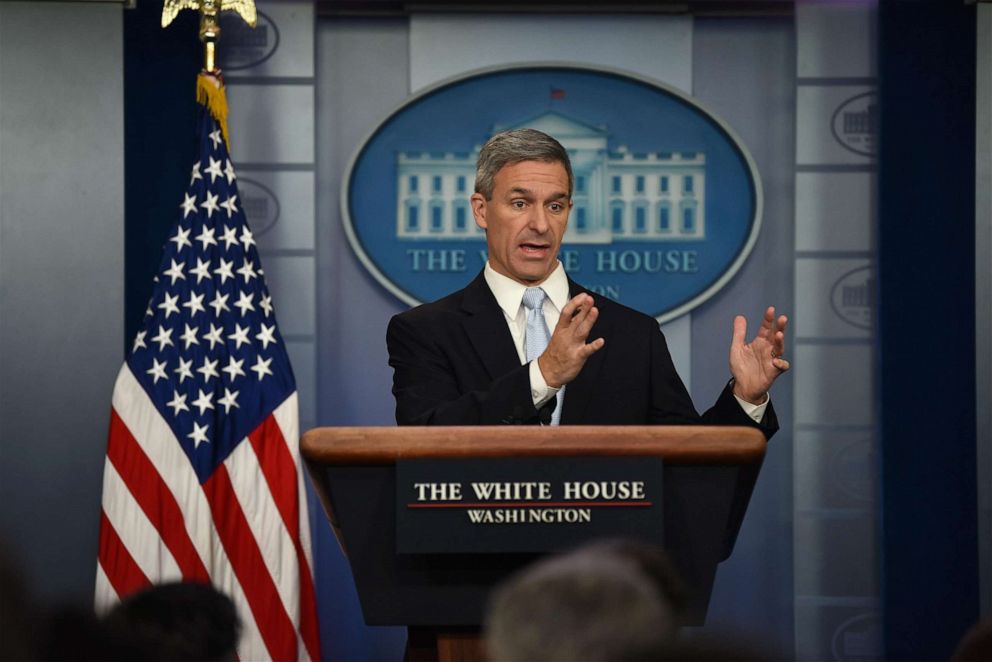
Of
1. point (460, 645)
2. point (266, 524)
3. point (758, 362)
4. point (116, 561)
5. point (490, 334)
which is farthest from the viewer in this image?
point (266, 524)

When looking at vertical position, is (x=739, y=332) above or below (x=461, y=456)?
above

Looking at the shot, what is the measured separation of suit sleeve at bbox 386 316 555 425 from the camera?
2426 mm

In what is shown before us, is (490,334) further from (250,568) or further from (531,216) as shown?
(250,568)

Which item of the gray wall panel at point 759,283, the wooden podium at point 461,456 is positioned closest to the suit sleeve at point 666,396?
the wooden podium at point 461,456

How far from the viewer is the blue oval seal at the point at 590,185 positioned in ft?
16.1

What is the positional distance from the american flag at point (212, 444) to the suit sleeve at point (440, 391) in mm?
1541

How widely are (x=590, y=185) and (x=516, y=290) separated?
1.95 m

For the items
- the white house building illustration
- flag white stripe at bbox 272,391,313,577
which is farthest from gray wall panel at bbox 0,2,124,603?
the white house building illustration

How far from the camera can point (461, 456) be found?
2.17 m

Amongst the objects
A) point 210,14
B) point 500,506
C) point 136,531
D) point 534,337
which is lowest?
point 136,531

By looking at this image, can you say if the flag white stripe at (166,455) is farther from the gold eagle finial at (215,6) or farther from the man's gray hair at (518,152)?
the man's gray hair at (518,152)

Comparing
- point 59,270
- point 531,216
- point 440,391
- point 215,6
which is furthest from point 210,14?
point 440,391

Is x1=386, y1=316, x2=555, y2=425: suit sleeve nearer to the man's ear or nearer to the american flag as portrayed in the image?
the man's ear

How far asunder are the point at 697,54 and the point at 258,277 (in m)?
1.68
